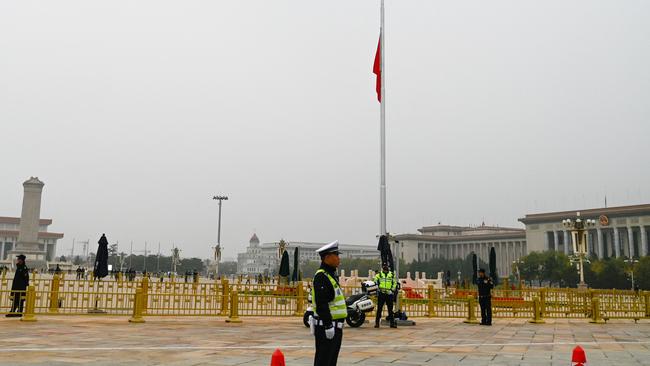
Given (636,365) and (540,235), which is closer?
(636,365)

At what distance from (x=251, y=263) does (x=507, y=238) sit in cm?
9013

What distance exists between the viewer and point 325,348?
5078 millimetres

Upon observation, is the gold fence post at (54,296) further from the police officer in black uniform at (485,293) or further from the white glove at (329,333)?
the white glove at (329,333)

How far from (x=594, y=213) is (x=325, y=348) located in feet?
331

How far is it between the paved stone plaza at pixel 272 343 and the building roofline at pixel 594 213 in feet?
281

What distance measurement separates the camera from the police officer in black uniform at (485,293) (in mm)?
15414

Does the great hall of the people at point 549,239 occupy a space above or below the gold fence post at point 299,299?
above

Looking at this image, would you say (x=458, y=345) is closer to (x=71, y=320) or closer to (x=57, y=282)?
(x=71, y=320)

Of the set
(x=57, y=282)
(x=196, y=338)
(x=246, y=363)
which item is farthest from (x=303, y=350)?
(x=57, y=282)

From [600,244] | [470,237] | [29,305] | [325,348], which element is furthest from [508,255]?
[325,348]

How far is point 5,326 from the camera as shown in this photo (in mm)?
12133

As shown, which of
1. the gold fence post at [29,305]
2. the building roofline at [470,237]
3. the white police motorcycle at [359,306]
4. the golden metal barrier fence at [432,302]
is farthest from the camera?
the building roofline at [470,237]

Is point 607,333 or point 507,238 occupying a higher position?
point 507,238

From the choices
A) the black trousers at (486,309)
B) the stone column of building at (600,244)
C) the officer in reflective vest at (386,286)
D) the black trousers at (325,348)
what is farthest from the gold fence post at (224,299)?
the stone column of building at (600,244)
